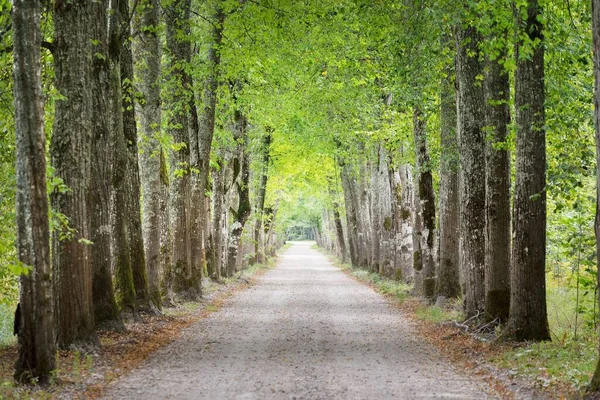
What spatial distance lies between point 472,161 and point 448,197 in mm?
4800

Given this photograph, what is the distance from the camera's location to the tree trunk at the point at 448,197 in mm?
18686

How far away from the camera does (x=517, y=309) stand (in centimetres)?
1227

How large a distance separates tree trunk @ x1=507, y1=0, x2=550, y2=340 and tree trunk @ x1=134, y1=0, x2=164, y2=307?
9.33 metres

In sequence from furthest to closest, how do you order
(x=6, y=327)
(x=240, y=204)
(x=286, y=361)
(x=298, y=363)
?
1. (x=240, y=204)
2. (x=6, y=327)
3. (x=286, y=361)
4. (x=298, y=363)

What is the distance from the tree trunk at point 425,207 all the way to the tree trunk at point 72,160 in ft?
39.3

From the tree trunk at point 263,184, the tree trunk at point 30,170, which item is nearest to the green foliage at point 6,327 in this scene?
the tree trunk at point 30,170

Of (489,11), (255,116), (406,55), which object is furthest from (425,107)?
(255,116)

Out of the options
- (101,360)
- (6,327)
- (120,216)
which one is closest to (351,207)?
(6,327)

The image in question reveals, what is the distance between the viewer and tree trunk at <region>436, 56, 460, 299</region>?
61.3 ft

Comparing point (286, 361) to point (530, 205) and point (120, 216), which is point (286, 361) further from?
point (120, 216)

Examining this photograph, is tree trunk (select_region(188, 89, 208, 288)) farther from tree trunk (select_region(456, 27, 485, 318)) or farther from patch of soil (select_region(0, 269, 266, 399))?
tree trunk (select_region(456, 27, 485, 318))

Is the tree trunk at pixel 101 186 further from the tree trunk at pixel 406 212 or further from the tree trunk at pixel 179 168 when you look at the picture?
the tree trunk at pixel 406 212

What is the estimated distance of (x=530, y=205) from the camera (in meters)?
12.0

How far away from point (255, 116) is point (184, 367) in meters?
21.5
